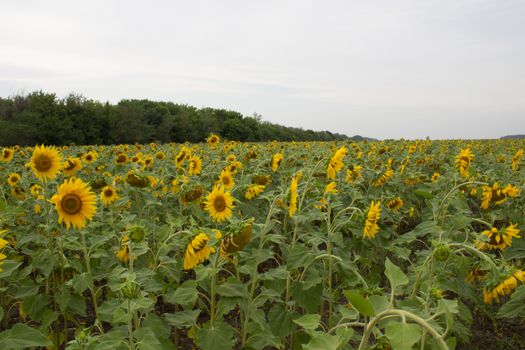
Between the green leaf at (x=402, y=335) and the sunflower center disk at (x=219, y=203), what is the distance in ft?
6.27

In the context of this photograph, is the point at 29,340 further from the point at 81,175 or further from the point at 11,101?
the point at 11,101

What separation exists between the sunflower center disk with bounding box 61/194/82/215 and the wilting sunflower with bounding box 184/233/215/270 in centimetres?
88

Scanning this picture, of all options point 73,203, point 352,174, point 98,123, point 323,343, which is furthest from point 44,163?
point 98,123

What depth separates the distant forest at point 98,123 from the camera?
111 ft

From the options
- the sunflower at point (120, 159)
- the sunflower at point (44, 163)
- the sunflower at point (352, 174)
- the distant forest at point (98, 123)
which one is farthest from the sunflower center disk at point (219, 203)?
the distant forest at point (98, 123)

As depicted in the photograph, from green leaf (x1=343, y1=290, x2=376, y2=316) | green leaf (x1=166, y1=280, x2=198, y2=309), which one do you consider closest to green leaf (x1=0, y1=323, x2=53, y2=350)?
green leaf (x1=166, y1=280, x2=198, y2=309)

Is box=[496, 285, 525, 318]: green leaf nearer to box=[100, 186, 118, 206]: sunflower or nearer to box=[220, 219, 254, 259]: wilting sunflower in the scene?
box=[220, 219, 254, 259]: wilting sunflower

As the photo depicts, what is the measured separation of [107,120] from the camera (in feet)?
129

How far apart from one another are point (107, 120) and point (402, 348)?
137 feet

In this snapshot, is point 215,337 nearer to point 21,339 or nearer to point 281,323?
point 281,323

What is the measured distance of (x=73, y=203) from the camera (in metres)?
2.69

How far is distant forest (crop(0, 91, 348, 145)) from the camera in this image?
3372 centimetres

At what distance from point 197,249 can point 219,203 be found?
0.65 meters

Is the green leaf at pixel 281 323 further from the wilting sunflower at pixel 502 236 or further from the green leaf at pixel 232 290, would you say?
the wilting sunflower at pixel 502 236
